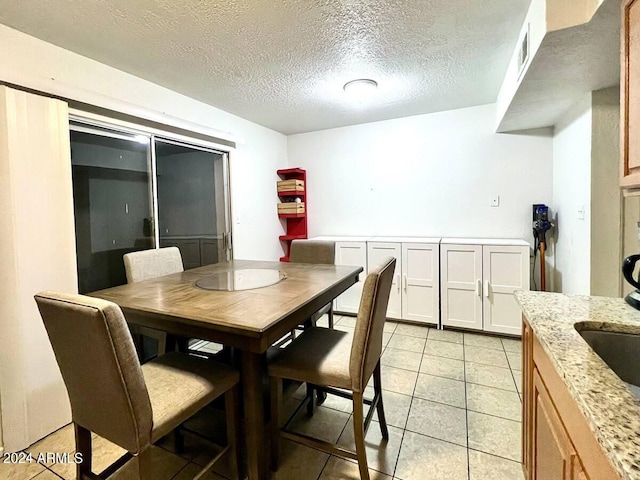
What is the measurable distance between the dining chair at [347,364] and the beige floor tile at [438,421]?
257mm

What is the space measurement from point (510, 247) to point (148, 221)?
324 cm

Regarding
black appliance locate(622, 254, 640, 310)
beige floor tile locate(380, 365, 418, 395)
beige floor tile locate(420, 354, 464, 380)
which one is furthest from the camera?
beige floor tile locate(420, 354, 464, 380)

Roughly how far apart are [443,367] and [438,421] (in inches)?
27.5

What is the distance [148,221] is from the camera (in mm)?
2674

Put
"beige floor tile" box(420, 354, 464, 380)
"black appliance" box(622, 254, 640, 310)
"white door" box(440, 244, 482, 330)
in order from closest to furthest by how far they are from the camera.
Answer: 1. "black appliance" box(622, 254, 640, 310)
2. "beige floor tile" box(420, 354, 464, 380)
3. "white door" box(440, 244, 482, 330)

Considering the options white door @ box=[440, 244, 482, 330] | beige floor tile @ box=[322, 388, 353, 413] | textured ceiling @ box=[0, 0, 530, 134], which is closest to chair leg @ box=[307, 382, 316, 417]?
beige floor tile @ box=[322, 388, 353, 413]

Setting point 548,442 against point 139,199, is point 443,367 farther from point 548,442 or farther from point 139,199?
point 139,199

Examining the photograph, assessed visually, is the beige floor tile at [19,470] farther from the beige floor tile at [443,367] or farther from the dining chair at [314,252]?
the beige floor tile at [443,367]

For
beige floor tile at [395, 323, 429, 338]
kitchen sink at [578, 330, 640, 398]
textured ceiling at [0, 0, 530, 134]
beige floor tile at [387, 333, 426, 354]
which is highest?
textured ceiling at [0, 0, 530, 134]

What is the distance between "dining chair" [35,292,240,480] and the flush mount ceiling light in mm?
2400

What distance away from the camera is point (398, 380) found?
7.58 ft

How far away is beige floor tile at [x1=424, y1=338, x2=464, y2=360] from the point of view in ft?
8.87

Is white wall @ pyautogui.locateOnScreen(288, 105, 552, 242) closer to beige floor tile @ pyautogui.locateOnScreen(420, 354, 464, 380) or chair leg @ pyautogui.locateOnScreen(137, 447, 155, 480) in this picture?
beige floor tile @ pyautogui.locateOnScreen(420, 354, 464, 380)

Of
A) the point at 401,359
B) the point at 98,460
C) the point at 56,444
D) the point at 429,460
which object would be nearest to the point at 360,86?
the point at 401,359
